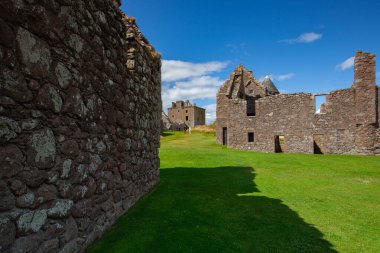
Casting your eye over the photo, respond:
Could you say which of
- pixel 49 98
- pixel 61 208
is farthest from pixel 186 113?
pixel 49 98

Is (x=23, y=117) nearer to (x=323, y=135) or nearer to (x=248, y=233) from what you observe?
(x=248, y=233)

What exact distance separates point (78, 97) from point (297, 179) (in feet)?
33.0

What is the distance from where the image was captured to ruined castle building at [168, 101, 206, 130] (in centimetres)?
9269

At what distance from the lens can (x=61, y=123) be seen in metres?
3.38

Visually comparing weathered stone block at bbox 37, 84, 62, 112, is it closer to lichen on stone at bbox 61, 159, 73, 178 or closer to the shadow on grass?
lichen on stone at bbox 61, 159, 73, 178

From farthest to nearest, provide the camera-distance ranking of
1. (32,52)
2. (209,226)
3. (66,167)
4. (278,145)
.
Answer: (278,145), (209,226), (66,167), (32,52)

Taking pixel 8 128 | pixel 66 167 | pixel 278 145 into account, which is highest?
pixel 8 128

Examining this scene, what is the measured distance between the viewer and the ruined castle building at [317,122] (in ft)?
70.5

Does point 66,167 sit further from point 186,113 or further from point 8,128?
point 186,113

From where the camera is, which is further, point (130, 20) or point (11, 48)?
point (130, 20)

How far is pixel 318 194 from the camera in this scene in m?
8.57

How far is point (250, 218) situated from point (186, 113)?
88811 mm

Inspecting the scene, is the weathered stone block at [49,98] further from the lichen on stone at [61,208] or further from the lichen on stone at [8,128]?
the lichen on stone at [61,208]

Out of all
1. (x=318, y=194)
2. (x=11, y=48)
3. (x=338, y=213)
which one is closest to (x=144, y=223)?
(x=11, y=48)
